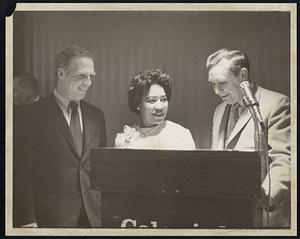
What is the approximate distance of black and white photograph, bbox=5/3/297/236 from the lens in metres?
4.72

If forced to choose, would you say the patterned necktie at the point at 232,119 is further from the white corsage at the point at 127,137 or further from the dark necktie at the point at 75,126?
the dark necktie at the point at 75,126

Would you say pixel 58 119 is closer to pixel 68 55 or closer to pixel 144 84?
pixel 68 55

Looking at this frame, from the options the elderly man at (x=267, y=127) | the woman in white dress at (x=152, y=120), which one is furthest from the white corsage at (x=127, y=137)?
the elderly man at (x=267, y=127)

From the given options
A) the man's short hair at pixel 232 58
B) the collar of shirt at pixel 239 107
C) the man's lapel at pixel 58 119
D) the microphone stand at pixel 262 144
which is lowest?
the microphone stand at pixel 262 144

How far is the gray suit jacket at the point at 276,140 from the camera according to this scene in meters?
4.74

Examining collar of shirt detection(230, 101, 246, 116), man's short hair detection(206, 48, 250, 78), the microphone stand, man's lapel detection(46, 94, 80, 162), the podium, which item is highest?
man's short hair detection(206, 48, 250, 78)

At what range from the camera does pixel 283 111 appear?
15.6 ft

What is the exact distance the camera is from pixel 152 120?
15.8ft

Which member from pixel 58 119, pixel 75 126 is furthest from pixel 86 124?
pixel 58 119

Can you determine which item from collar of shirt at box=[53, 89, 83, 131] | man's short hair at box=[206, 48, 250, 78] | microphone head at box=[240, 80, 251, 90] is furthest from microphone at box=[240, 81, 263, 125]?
collar of shirt at box=[53, 89, 83, 131]

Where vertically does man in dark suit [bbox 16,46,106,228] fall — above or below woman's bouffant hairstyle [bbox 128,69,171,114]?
below

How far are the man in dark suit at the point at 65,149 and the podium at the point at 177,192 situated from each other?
0.10 metres

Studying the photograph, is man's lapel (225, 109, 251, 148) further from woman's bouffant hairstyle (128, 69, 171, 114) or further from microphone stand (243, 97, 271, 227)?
woman's bouffant hairstyle (128, 69, 171, 114)

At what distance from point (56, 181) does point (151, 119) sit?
28.0 inches
